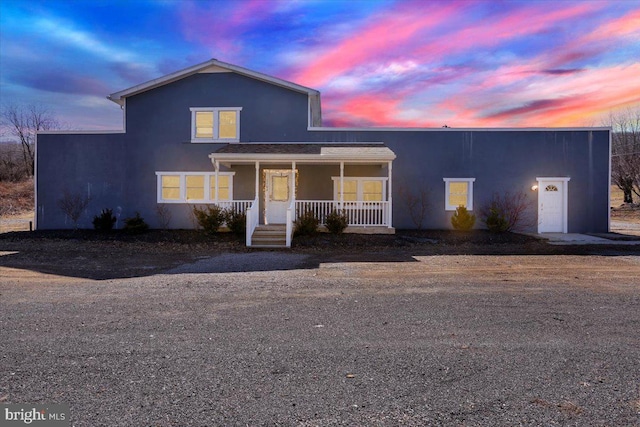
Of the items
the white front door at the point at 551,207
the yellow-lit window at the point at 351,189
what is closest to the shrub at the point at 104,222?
the yellow-lit window at the point at 351,189

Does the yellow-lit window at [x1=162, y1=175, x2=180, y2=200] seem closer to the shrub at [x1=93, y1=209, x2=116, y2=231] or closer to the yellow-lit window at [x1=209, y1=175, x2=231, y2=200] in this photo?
the yellow-lit window at [x1=209, y1=175, x2=231, y2=200]

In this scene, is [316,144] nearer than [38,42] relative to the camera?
Yes

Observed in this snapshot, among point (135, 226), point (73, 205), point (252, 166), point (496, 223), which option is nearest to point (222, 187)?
point (252, 166)

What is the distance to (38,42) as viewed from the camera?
893 inches

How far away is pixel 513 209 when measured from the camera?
56.7 ft

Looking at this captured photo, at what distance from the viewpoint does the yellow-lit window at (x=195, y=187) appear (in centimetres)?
1791

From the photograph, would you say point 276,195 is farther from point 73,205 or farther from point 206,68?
point 73,205

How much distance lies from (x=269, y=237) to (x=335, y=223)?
8.56 feet

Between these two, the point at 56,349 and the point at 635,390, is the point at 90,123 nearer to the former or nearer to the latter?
the point at 56,349

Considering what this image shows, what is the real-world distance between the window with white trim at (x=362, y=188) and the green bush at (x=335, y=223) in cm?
260

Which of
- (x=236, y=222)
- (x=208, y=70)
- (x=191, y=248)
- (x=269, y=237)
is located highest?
(x=208, y=70)

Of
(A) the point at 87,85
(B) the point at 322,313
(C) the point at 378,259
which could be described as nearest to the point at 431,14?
(C) the point at 378,259

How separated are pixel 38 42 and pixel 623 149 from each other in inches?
1974

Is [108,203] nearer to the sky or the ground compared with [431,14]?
nearer to the ground
